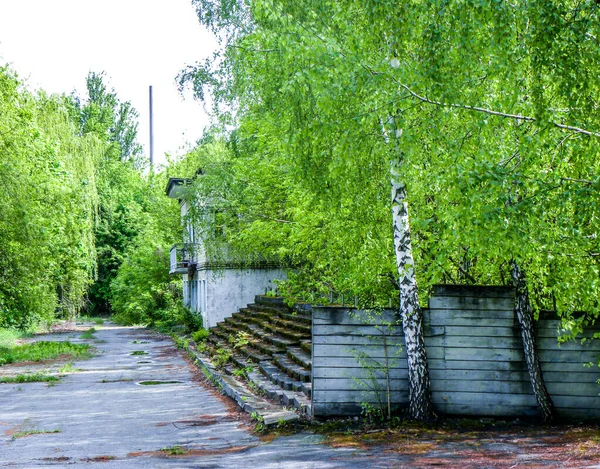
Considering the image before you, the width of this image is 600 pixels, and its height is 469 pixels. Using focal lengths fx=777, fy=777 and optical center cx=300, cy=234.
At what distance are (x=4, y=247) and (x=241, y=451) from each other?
1668 cm

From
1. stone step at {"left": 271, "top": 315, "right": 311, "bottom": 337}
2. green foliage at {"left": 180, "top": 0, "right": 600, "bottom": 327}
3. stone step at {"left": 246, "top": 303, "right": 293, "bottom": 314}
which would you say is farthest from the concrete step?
stone step at {"left": 246, "top": 303, "right": 293, "bottom": 314}

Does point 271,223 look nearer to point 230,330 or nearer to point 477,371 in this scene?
point 230,330

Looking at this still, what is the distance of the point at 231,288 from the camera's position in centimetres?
3225

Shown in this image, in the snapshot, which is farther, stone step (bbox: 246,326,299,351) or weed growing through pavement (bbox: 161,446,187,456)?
stone step (bbox: 246,326,299,351)

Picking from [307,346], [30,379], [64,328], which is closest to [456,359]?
[307,346]

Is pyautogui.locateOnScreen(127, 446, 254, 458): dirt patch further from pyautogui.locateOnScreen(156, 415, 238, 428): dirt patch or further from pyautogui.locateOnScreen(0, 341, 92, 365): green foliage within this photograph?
pyautogui.locateOnScreen(0, 341, 92, 365): green foliage

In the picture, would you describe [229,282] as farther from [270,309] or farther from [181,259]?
[181,259]

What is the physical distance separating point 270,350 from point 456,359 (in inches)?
315

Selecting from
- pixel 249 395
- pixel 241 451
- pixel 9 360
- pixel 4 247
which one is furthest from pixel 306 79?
pixel 9 360

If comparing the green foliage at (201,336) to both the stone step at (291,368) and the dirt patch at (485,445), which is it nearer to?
the stone step at (291,368)

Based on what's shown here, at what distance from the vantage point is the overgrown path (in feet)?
27.1

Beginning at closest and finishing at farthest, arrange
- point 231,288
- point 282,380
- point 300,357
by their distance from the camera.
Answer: point 282,380, point 300,357, point 231,288

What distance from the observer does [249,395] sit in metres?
14.1

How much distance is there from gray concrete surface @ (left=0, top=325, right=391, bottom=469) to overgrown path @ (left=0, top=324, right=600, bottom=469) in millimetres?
15
